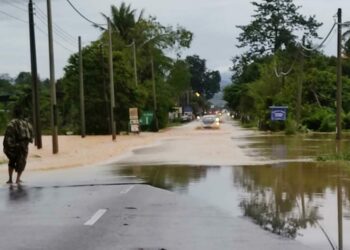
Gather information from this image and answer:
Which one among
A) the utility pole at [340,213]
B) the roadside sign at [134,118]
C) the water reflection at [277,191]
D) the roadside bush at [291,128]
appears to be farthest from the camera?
the roadside bush at [291,128]

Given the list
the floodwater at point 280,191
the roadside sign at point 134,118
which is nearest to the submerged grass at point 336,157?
the floodwater at point 280,191

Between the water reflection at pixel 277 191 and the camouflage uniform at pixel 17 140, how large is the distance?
10.4ft

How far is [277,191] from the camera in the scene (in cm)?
1534

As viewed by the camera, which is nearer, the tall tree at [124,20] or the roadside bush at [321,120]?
the roadside bush at [321,120]

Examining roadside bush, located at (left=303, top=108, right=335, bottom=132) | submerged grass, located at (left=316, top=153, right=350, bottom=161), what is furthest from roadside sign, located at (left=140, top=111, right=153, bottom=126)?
submerged grass, located at (left=316, top=153, right=350, bottom=161)

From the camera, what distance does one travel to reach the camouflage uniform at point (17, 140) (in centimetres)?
1703

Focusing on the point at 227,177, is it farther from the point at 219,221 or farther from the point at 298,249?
the point at 298,249

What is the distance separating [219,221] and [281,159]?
14.8 m

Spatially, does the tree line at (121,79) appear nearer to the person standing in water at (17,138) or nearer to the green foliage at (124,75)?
the green foliage at (124,75)

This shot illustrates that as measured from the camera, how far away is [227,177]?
61.0ft

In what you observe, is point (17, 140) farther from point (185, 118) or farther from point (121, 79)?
point (185, 118)

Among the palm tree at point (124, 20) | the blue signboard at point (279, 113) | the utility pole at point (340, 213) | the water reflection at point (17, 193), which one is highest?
the palm tree at point (124, 20)

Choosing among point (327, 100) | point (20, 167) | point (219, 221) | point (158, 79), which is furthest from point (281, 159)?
point (158, 79)

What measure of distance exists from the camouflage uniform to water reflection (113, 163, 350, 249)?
317 centimetres
